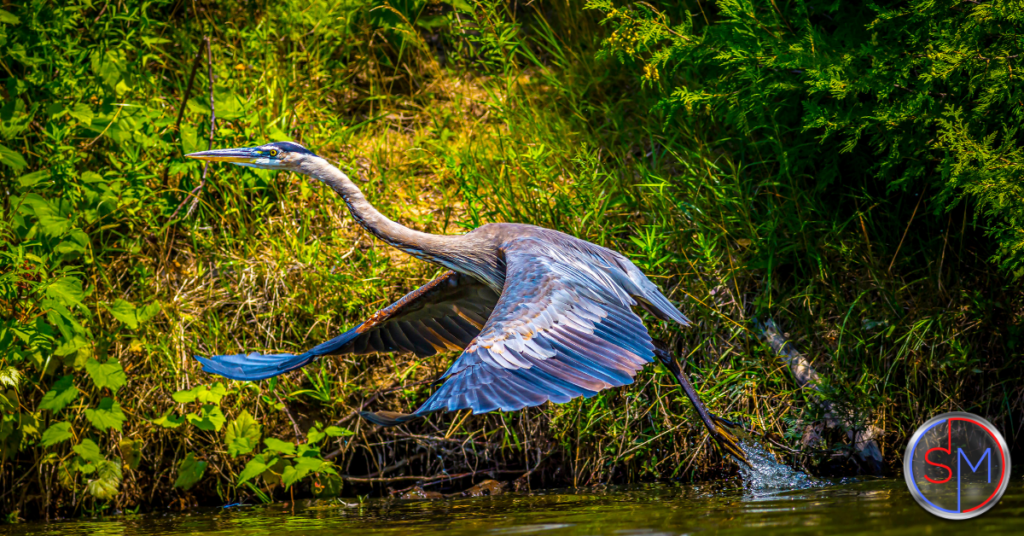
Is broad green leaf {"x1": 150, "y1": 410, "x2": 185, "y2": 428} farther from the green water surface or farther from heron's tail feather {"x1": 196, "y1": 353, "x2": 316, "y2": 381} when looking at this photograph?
heron's tail feather {"x1": 196, "y1": 353, "x2": 316, "y2": 381}

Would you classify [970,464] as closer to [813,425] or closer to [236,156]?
[813,425]

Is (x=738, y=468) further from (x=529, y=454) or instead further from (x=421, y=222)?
(x=421, y=222)

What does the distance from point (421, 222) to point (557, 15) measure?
2.07m

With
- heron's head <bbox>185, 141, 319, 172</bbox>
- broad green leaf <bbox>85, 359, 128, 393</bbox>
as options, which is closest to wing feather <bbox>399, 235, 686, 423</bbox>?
heron's head <bbox>185, 141, 319, 172</bbox>

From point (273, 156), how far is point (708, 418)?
8.96 ft

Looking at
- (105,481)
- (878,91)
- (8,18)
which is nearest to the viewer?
(878,91)

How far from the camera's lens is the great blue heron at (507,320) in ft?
9.46

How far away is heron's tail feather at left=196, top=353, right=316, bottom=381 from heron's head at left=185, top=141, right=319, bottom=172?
1.22 meters

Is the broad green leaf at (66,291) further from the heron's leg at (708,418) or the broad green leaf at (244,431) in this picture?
the heron's leg at (708,418)

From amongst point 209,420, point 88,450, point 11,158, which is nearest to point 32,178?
point 11,158

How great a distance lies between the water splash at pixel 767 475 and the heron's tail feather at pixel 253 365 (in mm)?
2102

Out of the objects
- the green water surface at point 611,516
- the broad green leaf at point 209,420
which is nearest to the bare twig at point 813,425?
the green water surface at point 611,516

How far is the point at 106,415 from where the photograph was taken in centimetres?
430

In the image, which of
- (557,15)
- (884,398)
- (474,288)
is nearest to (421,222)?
(474,288)
